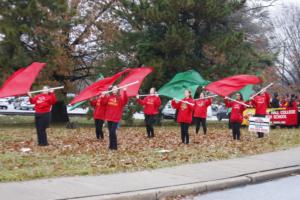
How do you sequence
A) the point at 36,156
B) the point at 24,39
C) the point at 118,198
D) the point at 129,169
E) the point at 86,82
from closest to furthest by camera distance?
the point at 118,198 → the point at 129,169 → the point at 36,156 → the point at 24,39 → the point at 86,82

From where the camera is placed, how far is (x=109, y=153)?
44.7 ft

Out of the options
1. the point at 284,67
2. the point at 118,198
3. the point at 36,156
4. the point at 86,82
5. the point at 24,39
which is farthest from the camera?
the point at 284,67

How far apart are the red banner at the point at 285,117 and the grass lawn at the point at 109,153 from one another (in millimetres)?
6079

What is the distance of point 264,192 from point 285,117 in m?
16.7

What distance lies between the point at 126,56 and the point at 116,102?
672 inches

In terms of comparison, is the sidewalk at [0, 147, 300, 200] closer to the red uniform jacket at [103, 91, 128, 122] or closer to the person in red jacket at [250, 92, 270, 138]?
the red uniform jacket at [103, 91, 128, 122]

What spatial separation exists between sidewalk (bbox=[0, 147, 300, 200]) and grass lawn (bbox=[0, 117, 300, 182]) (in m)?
0.59

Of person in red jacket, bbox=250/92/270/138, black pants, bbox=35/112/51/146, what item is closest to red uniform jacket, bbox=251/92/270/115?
person in red jacket, bbox=250/92/270/138

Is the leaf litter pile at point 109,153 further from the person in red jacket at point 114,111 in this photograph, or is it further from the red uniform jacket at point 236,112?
the red uniform jacket at point 236,112

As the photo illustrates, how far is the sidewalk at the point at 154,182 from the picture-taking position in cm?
830

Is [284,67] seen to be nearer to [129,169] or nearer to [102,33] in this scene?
[102,33]

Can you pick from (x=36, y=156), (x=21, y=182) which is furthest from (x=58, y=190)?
(x=36, y=156)

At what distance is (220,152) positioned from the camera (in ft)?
45.8

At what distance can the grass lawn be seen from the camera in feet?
34.9
